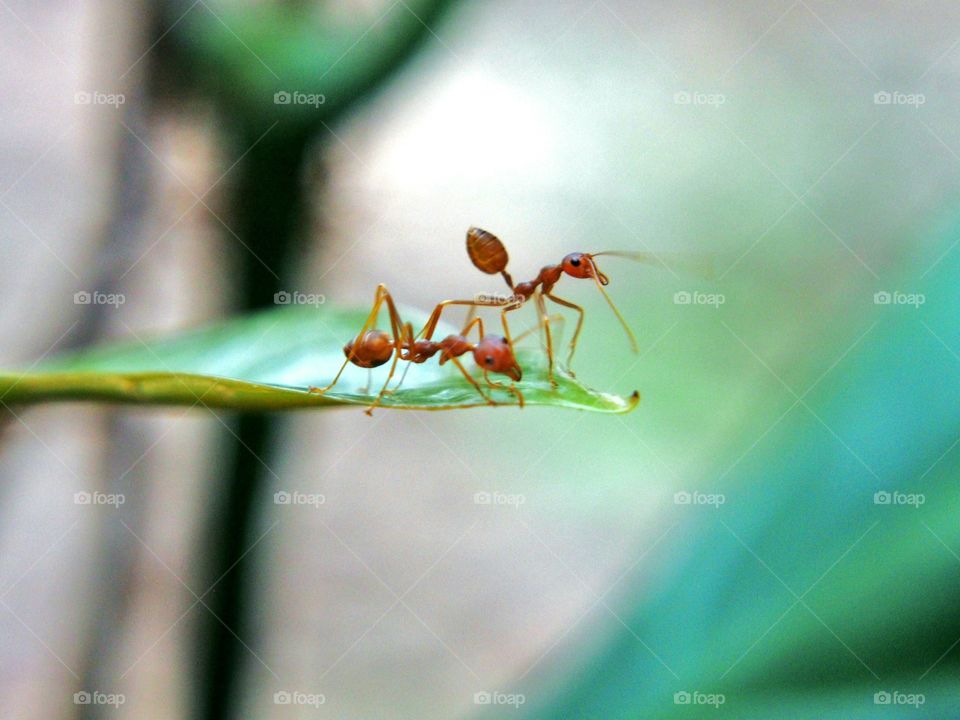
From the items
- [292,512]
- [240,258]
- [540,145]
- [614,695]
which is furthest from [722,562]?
[540,145]

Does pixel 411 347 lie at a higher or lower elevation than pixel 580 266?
lower

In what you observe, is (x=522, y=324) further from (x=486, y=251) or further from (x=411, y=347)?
(x=411, y=347)

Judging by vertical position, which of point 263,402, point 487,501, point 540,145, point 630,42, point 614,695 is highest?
point 630,42

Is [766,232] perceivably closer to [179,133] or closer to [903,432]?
[903,432]

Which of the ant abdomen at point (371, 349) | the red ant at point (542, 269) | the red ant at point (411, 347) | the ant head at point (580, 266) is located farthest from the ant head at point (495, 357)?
the ant head at point (580, 266)

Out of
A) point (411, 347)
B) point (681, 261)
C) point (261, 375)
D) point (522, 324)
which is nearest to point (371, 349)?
point (411, 347)

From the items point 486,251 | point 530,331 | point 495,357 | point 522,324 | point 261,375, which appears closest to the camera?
point 261,375

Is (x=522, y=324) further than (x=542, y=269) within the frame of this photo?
Yes
